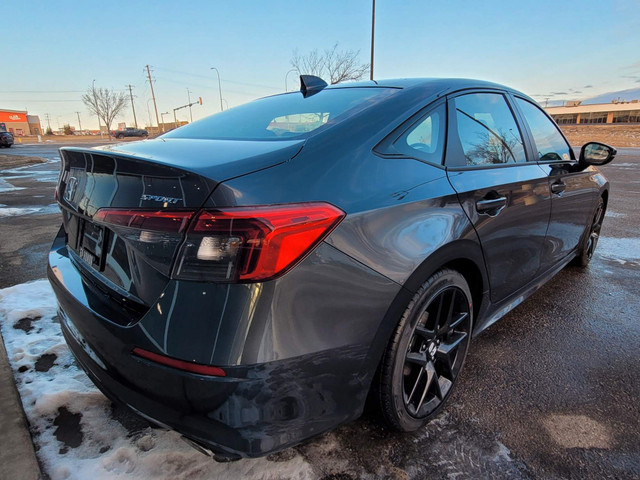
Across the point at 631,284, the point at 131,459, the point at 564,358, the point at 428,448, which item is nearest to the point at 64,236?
the point at 131,459

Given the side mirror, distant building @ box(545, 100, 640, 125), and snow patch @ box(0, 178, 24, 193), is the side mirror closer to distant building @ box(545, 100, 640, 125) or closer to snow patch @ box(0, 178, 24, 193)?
snow patch @ box(0, 178, 24, 193)

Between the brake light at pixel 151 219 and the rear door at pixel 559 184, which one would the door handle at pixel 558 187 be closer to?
the rear door at pixel 559 184

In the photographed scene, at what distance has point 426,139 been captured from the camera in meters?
1.83

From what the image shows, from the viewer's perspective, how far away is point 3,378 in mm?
2191

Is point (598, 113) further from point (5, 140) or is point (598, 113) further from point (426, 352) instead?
point (426, 352)

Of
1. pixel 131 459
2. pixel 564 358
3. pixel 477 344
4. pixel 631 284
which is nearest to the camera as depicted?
pixel 131 459

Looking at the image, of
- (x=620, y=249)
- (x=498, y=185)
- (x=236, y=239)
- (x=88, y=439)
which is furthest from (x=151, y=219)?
(x=620, y=249)

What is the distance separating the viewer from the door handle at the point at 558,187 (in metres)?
2.69

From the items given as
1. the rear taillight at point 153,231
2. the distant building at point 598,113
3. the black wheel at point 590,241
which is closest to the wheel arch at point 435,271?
the rear taillight at point 153,231

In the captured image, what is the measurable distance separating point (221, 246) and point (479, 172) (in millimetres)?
1439

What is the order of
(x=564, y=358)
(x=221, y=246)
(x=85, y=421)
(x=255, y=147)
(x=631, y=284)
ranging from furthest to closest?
(x=631, y=284)
(x=564, y=358)
(x=85, y=421)
(x=255, y=147)
(x=221, y=246)

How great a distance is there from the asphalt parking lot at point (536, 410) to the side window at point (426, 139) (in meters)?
1.23

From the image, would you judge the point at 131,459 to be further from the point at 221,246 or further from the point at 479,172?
the point at 479,172

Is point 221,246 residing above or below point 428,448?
above
